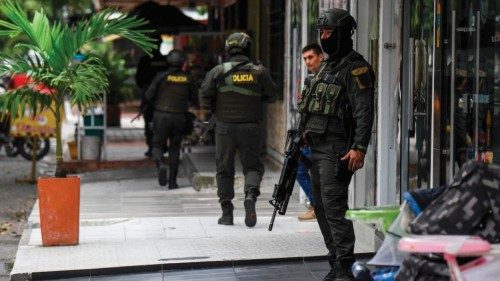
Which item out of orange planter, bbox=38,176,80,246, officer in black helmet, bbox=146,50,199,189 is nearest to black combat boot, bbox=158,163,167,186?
officer in black helmet, bbox=146,50,199,189

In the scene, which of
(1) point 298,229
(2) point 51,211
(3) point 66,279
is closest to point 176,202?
(1) point 298,229

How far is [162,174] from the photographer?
16156 mm

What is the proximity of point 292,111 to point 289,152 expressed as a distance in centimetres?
615

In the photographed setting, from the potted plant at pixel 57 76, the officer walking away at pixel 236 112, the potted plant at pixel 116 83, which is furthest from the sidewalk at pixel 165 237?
the potted plant at pixel 116 83

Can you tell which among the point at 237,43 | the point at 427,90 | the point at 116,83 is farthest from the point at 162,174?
the point at 116,83

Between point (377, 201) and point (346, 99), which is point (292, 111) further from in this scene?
point (346, 99)

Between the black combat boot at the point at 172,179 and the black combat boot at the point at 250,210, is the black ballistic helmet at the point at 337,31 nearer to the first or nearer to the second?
the black combat boot at the point at 250,210

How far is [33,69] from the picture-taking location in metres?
10.6

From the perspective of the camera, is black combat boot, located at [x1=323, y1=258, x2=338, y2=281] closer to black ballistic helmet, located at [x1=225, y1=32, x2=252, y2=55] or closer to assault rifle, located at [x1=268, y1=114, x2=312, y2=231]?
assault rifle, located at [x1=268, y1=114, x2=312, y2=231]

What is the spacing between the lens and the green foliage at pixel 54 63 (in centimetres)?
1052

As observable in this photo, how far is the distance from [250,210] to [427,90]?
2701mm

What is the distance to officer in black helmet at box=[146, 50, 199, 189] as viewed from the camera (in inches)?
621

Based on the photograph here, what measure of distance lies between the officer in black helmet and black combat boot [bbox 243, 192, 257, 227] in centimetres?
440

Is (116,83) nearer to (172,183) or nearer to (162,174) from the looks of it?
(162,174)
